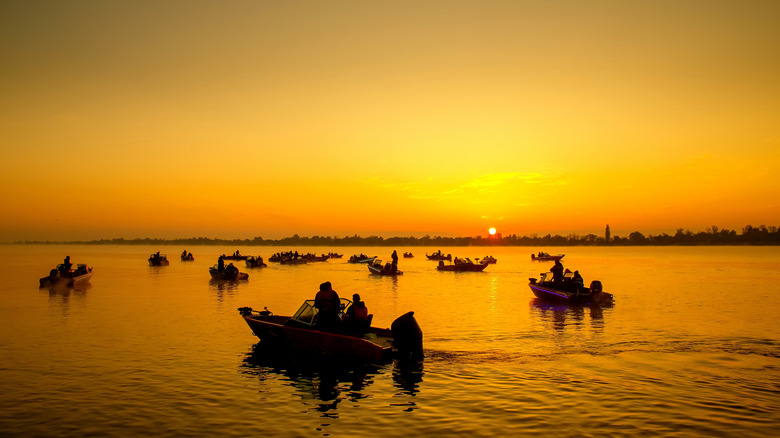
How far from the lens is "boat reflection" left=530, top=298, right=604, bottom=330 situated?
32188 mm

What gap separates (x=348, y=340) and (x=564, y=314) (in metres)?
21.3

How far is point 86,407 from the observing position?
15070 millimetres

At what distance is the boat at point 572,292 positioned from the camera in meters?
39.4

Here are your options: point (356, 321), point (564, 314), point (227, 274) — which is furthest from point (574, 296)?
point (227, 274)

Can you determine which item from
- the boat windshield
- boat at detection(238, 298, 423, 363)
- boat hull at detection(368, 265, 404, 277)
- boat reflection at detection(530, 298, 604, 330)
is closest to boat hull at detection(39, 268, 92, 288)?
boat hull at detection(368, 265, 404, 277)

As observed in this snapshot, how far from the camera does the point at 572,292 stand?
40.9m

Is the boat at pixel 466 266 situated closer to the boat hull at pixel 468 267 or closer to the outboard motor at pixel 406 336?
the boat hull at pixel 468 267

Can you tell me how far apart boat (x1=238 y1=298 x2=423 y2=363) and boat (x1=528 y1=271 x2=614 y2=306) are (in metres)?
22.1

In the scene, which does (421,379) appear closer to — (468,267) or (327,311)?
(327,311)

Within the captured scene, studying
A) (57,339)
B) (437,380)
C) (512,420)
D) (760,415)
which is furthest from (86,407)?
(760,415)

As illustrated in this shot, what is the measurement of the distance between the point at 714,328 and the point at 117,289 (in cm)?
5195

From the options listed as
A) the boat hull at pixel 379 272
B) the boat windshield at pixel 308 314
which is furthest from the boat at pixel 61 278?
the boat windshield at pixel 308 314

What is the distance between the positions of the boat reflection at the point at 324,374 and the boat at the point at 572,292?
23067 mm

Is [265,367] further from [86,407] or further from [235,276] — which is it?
[235,276]
